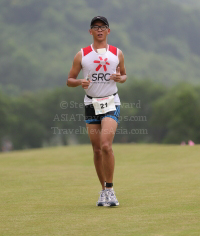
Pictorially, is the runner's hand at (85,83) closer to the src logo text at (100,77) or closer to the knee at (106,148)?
the src logo text at (100,77)

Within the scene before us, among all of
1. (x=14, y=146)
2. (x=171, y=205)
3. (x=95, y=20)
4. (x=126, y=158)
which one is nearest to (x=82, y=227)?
(x=171, y=205)

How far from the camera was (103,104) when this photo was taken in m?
7.47

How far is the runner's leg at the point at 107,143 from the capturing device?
732 cm

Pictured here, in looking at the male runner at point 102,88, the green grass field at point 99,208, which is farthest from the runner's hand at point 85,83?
the green grass field at point 99,208

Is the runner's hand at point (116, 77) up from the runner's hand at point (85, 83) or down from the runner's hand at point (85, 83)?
up

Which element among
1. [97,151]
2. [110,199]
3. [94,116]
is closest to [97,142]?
[97,151]

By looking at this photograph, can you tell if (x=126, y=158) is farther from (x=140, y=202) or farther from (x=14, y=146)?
(x=14, y=146)

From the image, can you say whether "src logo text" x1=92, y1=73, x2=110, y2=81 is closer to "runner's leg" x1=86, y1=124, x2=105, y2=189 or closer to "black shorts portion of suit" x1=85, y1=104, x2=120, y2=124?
"black shorts portion of suit" x1=85, y1=104, x2=120, y2=124

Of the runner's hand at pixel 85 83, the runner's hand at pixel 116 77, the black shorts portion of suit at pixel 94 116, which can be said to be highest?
the runner's hand at pixel 116 77

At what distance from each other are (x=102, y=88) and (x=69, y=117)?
311ft

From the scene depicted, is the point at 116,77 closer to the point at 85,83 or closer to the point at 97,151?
the point at 85,83

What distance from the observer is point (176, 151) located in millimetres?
18969

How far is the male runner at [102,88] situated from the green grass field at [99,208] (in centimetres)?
71

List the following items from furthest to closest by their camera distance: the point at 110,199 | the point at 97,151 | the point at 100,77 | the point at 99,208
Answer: the point at 97,151
the point at 100,77
the point at 110,199
the point at 99,208
